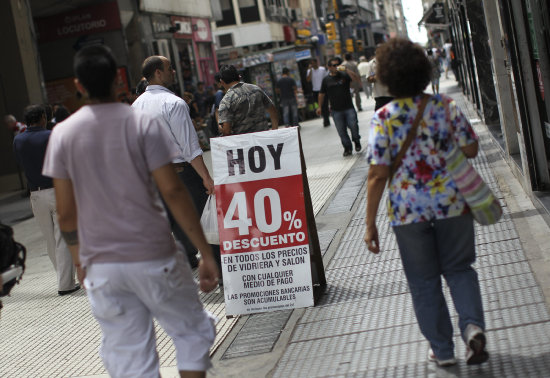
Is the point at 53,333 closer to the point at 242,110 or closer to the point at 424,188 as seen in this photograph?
the point at 242,110

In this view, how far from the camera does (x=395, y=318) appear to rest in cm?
572

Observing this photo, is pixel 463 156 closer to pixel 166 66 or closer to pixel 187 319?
pixel 187 319

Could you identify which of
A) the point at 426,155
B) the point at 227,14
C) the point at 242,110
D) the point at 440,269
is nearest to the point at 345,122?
the point at 242,110

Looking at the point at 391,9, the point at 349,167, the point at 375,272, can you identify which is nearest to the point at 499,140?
the point at 349,167

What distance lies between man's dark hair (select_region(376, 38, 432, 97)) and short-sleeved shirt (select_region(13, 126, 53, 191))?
5147 mm

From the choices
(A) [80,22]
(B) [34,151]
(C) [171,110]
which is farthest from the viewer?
(A) [80,22]

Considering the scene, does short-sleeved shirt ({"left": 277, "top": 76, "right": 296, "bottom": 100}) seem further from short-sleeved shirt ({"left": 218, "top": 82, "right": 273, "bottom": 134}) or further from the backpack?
the backpack

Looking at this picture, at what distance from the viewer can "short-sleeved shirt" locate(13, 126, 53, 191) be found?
873cm

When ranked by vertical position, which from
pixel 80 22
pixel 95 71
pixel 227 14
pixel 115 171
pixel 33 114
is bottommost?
pixel 115 171

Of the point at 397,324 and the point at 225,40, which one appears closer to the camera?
the point at 397,324

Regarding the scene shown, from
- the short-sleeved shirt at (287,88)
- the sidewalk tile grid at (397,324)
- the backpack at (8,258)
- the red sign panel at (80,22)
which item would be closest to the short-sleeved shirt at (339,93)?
the sidewalk tile grid at (397,324)

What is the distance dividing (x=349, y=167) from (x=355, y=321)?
871 centimetres

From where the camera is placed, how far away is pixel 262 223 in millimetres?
6562

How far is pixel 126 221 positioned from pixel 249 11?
154 ft
